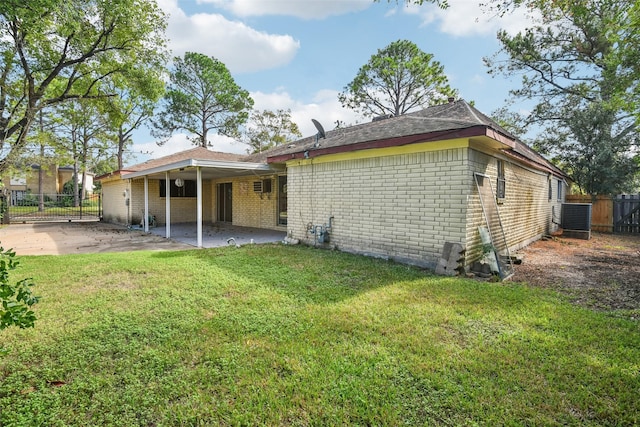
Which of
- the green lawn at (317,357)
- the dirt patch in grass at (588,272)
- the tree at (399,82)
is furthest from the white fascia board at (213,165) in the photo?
the tree at (399,82)

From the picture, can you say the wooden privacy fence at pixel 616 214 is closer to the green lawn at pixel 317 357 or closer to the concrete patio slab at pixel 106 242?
the green lawn at pixel 317 357

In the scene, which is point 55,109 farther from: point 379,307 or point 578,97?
point 578,97

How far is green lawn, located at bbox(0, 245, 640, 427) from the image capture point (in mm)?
2160

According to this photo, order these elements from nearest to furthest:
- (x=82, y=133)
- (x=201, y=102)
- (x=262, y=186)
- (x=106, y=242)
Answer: (x=106, y=242), (x=262, y=186), (x=82, y=133), (x=201, y=102)

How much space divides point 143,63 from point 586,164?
815 inches

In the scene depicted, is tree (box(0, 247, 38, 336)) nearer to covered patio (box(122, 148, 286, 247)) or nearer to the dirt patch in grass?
the dirt patch in grass

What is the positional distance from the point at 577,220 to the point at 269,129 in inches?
950

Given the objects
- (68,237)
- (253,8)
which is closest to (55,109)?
(68,237)

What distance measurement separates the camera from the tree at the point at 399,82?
2311cm

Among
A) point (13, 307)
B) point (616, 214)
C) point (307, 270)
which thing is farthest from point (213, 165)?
point (616, 214)

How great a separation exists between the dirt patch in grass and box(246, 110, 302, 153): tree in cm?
2368

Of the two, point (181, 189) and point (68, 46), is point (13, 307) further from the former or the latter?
point (181, 189)

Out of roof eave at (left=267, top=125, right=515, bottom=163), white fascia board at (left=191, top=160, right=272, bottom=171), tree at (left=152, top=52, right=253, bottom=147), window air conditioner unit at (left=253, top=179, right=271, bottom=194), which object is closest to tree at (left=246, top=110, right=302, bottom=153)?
tree at (left=152, top=52, right=253, bottom=147)

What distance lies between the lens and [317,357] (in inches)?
111
